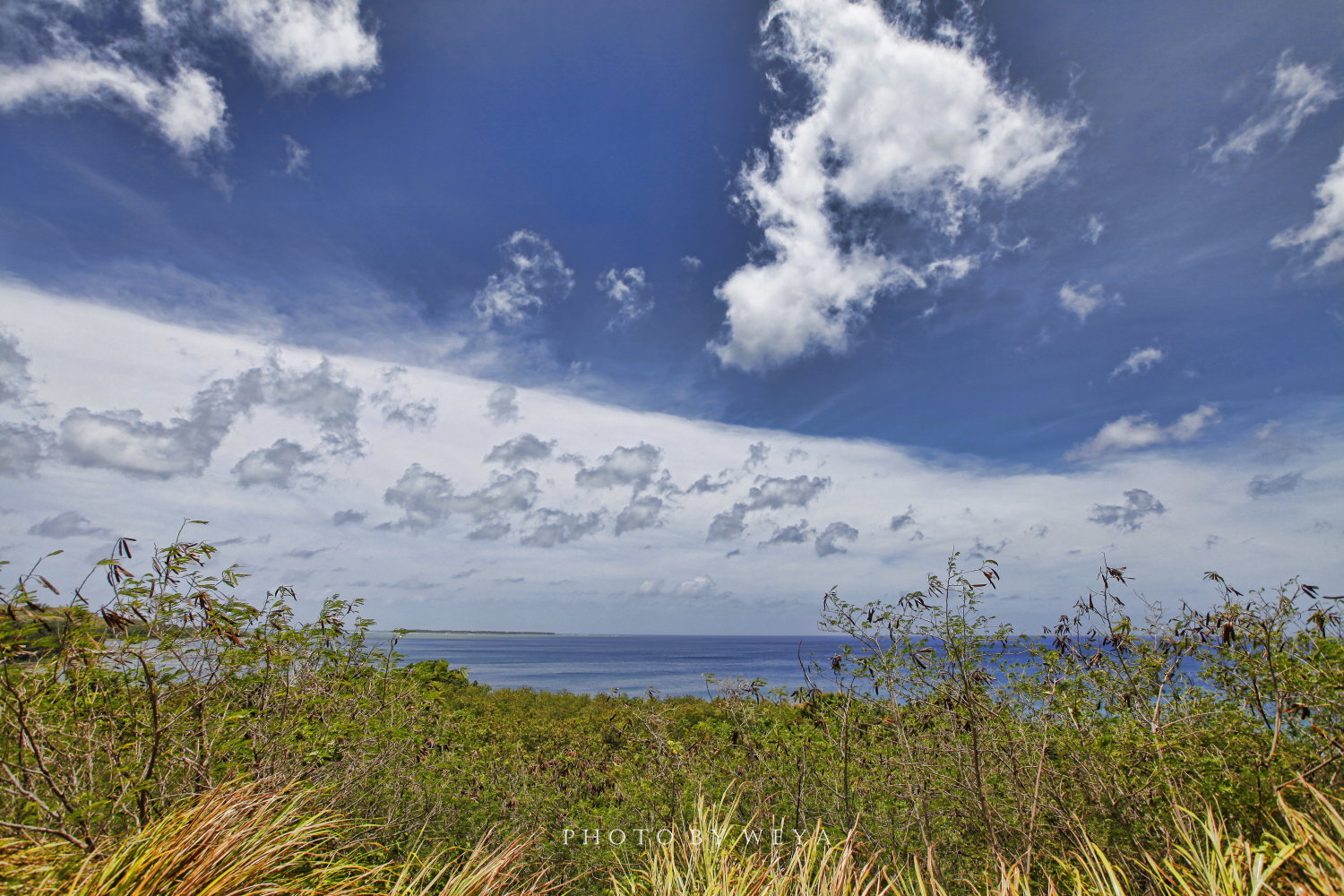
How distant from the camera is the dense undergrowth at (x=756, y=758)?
3273 millimetres

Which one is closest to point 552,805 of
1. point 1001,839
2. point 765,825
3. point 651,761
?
point 651,761

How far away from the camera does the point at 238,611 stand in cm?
412

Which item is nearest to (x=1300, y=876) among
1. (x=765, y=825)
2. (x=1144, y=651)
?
(x=1144, y=651)

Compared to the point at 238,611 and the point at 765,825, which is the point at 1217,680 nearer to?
the point at 765,825

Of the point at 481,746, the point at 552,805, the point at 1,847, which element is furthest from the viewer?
the point at 481,746

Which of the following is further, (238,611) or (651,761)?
(651,761)

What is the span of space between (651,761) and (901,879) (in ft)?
9.60

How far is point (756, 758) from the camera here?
238 inches

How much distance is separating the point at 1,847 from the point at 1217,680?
692cm

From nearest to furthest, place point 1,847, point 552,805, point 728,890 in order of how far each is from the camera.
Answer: point 1,847, point 728,890, point 552,805

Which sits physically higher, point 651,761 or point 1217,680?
point 1217,680

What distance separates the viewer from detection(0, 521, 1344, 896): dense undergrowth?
3273 mm

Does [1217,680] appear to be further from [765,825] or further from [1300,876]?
[765,825]

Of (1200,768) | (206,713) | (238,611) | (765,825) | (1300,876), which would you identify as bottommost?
(765,825)
